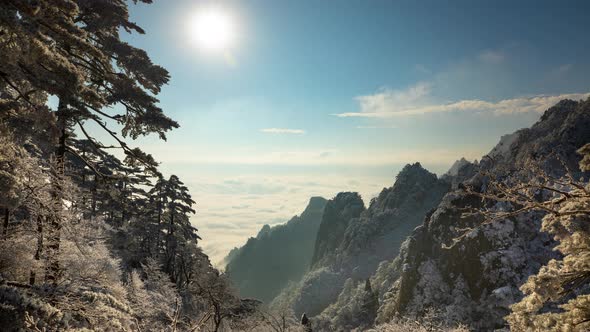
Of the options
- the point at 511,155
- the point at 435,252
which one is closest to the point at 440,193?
the point at 511,155

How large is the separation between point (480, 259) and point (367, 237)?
75.9m

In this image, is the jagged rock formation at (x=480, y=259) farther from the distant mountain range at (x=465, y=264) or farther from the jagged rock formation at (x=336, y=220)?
the jagged rock formation at (x=336, y=220)

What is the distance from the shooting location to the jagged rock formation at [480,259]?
52812 mm

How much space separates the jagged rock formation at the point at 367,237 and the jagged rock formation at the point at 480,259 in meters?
41.1

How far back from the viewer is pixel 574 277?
21.8ft

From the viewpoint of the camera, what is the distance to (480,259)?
57562mm

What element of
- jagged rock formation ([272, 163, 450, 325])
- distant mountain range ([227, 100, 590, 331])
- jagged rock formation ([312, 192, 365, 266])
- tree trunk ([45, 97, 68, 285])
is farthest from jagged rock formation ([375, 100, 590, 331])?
jagged rock formation ([312, 192, 365, 266])

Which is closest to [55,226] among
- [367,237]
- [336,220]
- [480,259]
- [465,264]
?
[480,259]

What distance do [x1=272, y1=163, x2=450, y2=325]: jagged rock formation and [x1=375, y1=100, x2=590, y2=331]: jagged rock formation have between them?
41.1 metres

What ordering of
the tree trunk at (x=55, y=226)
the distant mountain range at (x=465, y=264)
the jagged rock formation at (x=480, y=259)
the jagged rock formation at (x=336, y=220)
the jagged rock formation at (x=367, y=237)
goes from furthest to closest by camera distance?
1. the jagged rock formation at (x=336, y=220)
2. the jagged rock formation at (x=367, y=237)
3. the distant mountain range at (x=465, y=264)
4. the jagged rock formation at (x=480, y=259)
5. the tree trunk at (x=55, y=226)

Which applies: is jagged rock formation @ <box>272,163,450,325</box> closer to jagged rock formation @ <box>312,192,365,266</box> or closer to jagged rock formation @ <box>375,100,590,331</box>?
jagged rock formation @ <box>312,192,365,266</box>

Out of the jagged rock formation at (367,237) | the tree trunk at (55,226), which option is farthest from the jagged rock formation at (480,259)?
the tree trunk at (55,226)

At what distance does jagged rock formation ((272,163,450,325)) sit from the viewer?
4502 inches

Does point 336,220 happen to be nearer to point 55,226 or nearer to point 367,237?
point 367,237
